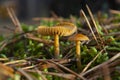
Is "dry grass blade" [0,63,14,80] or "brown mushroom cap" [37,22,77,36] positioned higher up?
"brown mushroom cap" [37,22,77,36]

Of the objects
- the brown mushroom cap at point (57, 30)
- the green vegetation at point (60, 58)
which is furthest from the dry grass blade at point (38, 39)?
the brown mushroom cap at point (57, 30)

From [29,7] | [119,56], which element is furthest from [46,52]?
[29,7]

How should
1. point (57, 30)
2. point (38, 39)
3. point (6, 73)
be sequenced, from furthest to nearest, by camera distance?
point (38, 39), point (57, 30), point (6, 73)

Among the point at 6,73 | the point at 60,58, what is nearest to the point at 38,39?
the point at 60,58

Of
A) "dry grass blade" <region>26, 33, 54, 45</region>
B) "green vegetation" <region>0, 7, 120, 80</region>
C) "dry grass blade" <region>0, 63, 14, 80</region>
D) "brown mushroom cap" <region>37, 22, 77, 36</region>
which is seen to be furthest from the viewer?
"dry grass blade" <region>26, 33, 54, 45</region>

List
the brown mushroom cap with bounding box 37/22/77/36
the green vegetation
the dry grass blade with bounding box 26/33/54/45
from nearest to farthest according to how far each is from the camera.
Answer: the green vegetation, the brown mushroom cap with bounding box 37/22/77/36, the dry grass blade with bounding box 26/33/54/45

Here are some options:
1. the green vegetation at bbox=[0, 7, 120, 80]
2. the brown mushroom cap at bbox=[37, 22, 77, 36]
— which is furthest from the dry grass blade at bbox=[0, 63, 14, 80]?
the brown mushroom cap at bbox=[37, 22, 77, 36]

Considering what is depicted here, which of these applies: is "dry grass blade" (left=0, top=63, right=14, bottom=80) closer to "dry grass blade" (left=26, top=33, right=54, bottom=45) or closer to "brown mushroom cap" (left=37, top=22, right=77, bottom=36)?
"brown mushroom cap" (left=37, top=22, right=77, bottom=36)

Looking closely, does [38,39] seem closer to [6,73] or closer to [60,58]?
[60,58]

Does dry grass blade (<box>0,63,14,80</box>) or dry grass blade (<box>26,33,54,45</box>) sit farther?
dry grass blade (<box>26,33,54,45</box>)

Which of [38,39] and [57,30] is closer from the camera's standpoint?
[57,30]

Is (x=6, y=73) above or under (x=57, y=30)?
under
